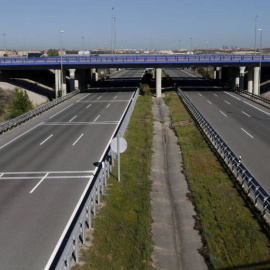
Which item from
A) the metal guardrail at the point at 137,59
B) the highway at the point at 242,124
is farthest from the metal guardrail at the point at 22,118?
the highway at the point at 242,124

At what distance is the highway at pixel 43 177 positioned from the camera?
13.1 metres

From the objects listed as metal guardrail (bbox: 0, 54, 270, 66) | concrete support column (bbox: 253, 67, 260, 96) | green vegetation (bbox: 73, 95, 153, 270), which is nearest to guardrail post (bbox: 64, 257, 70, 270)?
green vegetation (bbox: 73, 95, 153, 270)

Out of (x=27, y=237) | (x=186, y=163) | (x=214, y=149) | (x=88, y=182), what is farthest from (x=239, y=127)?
(x=27, y=237)

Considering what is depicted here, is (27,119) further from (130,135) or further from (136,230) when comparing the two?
(136,230)

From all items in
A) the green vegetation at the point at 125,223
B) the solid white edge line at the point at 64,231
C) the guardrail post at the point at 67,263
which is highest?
the guardrail post at the point at 67,263

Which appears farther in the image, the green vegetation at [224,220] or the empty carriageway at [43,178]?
the empty carriageway at [43,178]

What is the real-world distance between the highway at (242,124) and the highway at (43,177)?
28.2 ft

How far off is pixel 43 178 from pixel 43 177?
0.59 feet

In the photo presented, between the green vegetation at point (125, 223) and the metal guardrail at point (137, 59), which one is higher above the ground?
the metal guardrail at point (137, 59)

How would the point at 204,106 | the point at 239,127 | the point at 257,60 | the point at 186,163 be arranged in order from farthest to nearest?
the point at 257,60 → the point at 204,106 → the point at 239,127 → the point at 186,163

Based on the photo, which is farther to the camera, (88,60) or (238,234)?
(88,60)

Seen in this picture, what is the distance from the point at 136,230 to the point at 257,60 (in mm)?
53243

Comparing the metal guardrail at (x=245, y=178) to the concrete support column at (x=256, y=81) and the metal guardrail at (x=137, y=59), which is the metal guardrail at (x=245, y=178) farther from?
the concrete support column at (x=256, y=81)

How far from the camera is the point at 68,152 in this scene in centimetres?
2567
